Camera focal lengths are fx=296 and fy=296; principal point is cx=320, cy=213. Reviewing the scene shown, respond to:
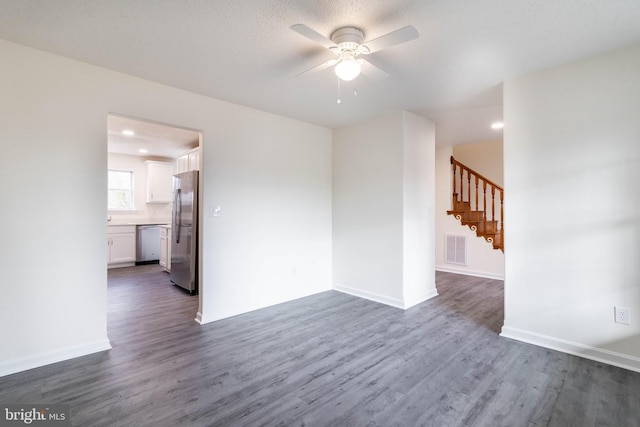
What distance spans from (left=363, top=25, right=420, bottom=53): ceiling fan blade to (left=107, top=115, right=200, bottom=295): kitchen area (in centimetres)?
310

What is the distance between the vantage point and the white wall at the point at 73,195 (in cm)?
227

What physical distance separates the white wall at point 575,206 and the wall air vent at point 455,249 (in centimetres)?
287

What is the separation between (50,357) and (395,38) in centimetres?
352

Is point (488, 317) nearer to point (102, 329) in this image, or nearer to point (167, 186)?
point (102, 329)

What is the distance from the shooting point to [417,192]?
13.1 ft

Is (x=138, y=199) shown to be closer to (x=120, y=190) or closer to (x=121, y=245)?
(x=120, y=190)

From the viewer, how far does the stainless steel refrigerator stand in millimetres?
4250

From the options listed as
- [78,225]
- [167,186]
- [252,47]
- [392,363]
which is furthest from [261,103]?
[167,186]

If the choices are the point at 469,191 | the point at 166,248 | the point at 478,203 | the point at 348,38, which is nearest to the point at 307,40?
the point at 348,38

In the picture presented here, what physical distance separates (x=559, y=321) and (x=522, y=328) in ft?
1.01

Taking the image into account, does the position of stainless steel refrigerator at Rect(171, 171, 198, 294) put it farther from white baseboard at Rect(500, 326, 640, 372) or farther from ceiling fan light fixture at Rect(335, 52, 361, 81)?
white baseboard at Rect(500, 326, 640, 372)

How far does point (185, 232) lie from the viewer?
4.50 m

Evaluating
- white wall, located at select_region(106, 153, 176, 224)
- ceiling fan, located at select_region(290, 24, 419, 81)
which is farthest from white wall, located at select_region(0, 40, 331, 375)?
white wall, located at select_region(106, 153, 176, 224)

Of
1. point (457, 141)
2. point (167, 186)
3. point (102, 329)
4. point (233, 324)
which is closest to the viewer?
point (102, 329)
